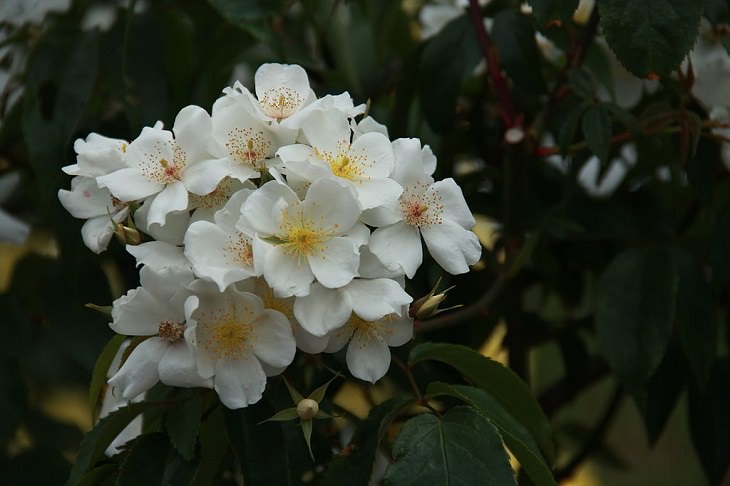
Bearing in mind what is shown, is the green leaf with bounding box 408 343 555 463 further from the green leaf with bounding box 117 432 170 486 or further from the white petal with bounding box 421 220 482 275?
the green leaf with bounding box 117 432 170 486

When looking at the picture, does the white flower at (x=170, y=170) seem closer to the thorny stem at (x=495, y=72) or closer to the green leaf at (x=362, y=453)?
the green leaf at (x=362, y=453)

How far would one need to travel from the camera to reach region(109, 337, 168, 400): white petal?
0.68m

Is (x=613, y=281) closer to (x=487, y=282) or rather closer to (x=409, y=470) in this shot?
(x=487, y=282)

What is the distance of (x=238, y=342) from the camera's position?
26.3 inches

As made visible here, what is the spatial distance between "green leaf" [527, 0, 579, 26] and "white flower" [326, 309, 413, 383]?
Answer: 0.29 metres

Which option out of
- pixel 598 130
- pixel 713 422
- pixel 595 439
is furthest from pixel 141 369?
pixel 595 439

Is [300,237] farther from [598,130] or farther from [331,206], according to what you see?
[598,130]

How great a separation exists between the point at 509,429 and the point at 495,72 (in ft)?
1.36

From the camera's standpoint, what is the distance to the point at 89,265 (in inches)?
41.0

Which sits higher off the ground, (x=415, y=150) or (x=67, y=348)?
(x=415, y=150)

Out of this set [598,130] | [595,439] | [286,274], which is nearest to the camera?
[286,274]

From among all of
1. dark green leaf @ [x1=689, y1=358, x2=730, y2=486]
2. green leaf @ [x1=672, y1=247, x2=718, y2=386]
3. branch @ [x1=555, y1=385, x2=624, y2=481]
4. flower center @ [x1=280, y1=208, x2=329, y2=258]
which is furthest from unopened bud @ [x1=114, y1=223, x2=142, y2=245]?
branch @ [x1=555, y1=385, x2=624, y2=481]

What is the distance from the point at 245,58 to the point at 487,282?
1.22 feet

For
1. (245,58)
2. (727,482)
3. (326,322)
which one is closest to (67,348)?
(245,58)
